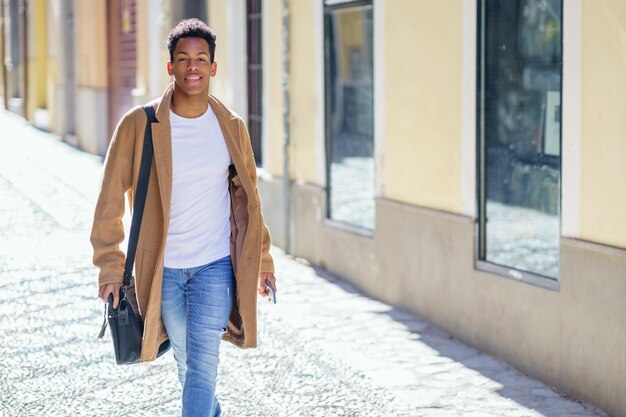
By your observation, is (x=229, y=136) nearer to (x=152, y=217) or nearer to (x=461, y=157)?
(x=152, y=217)

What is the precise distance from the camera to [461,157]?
785 cm

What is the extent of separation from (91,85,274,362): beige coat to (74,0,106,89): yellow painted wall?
17793 millimetres

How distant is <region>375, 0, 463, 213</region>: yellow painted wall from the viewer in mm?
7918

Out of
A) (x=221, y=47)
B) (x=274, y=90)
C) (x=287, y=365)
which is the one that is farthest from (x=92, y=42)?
(x=287, y=365)

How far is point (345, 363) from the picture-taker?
276 inches

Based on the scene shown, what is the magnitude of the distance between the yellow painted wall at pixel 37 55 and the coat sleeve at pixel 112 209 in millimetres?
24535

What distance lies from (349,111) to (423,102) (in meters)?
1.93

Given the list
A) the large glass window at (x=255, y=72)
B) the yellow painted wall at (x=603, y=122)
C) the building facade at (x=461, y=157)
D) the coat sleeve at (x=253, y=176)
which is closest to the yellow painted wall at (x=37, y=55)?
the building facade at (x=461, y=157)

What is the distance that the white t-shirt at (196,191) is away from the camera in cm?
444

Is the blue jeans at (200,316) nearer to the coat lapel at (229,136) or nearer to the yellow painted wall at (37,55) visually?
the coat lapel at (229,136)

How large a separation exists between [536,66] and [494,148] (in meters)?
0.69

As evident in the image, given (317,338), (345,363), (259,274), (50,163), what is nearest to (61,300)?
(317,338)

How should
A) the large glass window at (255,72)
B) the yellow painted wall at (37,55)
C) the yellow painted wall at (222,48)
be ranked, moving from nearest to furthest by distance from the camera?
the large glass window at (255,72)
the yellow painted wall at (222,48)
the yellow painted wall at (37,55)

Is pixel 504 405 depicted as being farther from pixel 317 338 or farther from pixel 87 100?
pixel 87 100
